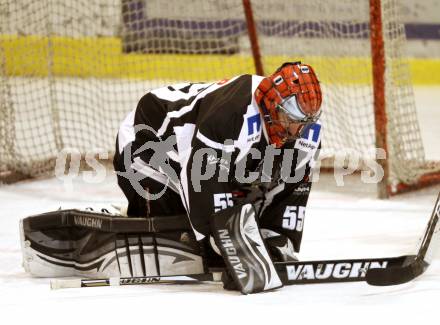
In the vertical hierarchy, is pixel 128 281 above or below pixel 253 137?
below

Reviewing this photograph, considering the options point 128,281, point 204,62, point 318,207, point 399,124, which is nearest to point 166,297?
point 128,281

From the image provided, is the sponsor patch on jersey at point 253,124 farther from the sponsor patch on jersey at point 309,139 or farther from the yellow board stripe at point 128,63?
the yellow board stripe at point 128,63

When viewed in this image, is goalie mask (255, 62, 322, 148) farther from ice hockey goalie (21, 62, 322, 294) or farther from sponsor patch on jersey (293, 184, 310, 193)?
sponsor patch on jersey (293, 184, 310, 193)

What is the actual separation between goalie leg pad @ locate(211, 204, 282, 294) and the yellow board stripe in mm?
2994

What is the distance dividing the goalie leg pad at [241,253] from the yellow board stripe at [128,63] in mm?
2994

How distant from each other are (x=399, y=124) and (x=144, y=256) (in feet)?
6.77

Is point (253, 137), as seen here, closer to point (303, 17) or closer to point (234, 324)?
point (234, 324)

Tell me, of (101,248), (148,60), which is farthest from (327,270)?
(148,60)

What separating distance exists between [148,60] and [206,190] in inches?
129

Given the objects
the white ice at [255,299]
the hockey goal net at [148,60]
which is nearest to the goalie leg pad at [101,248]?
the white ice at [255,299]

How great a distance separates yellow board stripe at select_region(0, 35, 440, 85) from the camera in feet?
19.9

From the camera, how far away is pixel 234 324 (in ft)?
9.27

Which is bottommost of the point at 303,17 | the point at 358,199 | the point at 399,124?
the point at 358,199

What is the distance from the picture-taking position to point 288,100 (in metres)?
3.10
